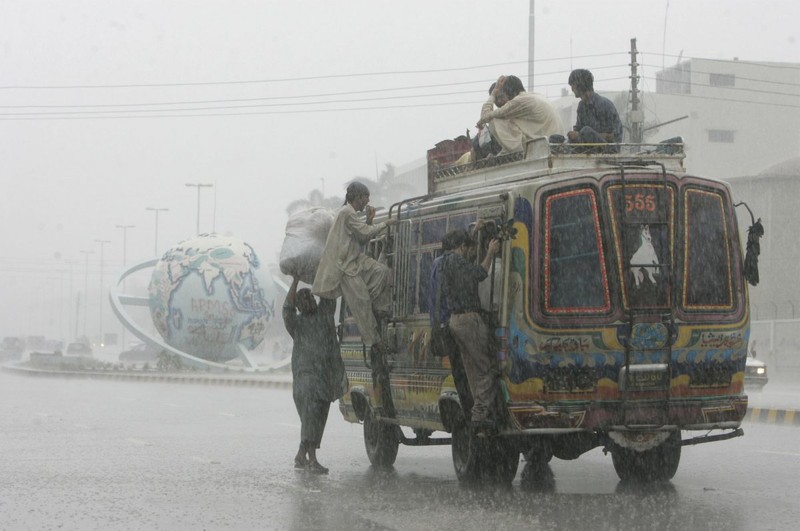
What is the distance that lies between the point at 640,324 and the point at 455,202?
1.98 metres

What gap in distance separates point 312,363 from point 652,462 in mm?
3145

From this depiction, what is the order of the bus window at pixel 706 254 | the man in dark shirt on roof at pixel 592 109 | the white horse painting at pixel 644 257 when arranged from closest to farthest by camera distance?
the white horse painting at pixel 644 257 → the bus window at pixel 706 254 → the man in dark shirt on roof at pixel 592 109

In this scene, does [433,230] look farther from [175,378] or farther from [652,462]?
[175,378]

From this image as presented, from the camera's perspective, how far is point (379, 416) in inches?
476

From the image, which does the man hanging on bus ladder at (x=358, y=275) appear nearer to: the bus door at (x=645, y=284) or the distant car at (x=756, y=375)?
the bus door at (x=645, y=284)

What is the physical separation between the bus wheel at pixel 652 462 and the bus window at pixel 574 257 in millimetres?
1640

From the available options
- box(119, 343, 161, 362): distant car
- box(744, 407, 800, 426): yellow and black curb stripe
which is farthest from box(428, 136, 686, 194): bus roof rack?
box(119, 343, 161, 362): distant car

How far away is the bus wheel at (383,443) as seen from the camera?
40.9 ft

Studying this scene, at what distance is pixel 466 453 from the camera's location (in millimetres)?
10562

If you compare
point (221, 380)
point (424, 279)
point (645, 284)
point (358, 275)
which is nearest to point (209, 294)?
point (221, 380)

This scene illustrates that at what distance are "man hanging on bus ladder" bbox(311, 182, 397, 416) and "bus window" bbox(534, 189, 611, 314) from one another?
226 centimetres

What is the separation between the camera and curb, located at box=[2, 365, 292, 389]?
38084 millimetres

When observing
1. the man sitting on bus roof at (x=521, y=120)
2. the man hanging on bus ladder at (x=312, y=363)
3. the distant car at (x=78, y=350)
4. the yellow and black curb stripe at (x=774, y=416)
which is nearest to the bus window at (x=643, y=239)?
the man sitting on bus roof at (x=521, y=120)

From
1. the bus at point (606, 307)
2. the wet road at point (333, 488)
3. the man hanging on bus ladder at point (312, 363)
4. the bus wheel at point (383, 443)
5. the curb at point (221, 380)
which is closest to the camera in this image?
the wet road at point (333, 488)
